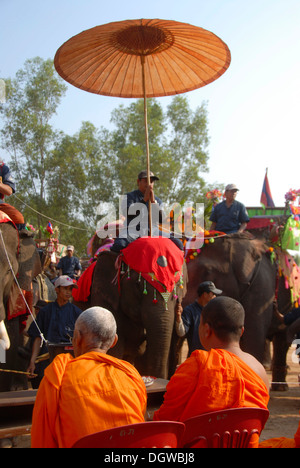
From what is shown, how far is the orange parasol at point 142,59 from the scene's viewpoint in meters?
4.29

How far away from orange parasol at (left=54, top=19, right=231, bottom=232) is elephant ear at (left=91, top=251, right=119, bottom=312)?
61.0 inches

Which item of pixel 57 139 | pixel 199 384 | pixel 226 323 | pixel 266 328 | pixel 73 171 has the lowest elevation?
pixel 266 328

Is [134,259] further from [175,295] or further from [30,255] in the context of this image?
[30,255]

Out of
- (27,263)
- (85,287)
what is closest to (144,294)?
(85,287)

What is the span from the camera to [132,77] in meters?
4.90

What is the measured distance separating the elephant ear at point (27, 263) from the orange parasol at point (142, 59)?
172 cm

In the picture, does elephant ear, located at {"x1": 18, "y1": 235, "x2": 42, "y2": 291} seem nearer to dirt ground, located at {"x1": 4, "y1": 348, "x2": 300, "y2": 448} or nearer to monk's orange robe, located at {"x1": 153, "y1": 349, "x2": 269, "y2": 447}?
dirt ground, located at {"x1": 4, "y1": 348, "x2": 300, "y2": 448}

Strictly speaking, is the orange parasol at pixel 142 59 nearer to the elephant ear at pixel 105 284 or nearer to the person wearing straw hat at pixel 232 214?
the elephant ear at pixel 105 284

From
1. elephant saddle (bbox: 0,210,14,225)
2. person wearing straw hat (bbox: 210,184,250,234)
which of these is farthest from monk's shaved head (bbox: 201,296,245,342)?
person wearing straw hat (bbox: 210,184,250,234)

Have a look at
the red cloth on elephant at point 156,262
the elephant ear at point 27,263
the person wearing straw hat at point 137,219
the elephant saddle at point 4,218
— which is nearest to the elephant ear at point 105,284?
the person wearing straw hat at point 137,219

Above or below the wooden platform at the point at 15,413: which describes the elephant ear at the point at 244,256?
above

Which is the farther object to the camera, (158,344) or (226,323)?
(158,344)
